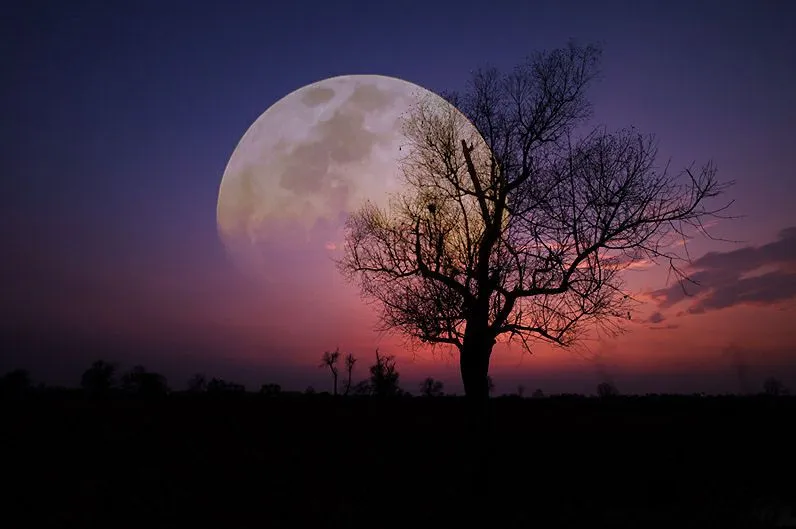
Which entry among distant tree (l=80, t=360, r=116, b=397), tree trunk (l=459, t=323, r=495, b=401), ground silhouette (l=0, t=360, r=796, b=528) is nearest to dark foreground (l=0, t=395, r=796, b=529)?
ground silhouette (l=0, t=360, r=796, b=528)

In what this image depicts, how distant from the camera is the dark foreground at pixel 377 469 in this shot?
47.5 feet

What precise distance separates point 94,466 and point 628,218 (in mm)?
19444

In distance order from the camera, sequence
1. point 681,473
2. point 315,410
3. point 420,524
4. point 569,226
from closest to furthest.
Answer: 1. point 420,524
2. point 569,226
3. point 681,473
4. point 315,410

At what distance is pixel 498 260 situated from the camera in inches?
647

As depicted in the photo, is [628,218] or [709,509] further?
[628,218]

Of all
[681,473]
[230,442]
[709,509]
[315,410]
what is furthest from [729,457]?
[315,410]

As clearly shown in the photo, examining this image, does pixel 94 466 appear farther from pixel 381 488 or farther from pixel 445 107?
pixel 445 107

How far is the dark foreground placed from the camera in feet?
Answer: 47.5

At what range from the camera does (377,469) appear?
2091cm

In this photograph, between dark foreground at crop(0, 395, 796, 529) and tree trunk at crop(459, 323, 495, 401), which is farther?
tree trunk at crop(459, 323, 495, 401)

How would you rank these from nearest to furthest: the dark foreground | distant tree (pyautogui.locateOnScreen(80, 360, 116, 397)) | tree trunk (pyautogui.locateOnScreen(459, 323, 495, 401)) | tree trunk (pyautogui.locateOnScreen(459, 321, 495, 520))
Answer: the dark foreground < tree trunk (pyautogui.locateOnScreen(459, 321, 495, 520)) < tree trunk (pyautogui.locateOnScreen(459, 323, 495, 401)) < distant tree (pyautogui.locateOnScreen(80, 360, 116, 397))

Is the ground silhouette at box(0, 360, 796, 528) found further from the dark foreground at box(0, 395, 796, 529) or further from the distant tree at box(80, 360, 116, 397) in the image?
the distant tree at box(80, 360, 116, 397)

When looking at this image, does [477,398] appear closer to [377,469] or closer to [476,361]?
[476,361]

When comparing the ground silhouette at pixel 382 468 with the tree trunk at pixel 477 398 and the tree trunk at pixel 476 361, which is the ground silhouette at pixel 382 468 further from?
the tree trunk at pixel 476 361
